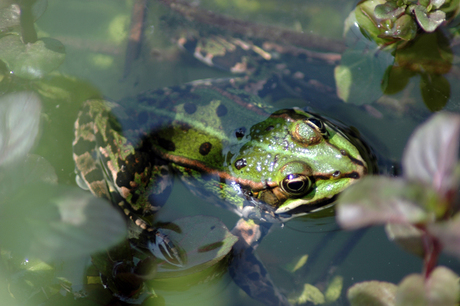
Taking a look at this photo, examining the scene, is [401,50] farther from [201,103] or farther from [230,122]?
[201,103]

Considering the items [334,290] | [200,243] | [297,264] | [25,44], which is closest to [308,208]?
[297,264]

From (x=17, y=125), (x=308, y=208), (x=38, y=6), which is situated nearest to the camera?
(x=17, y=125)

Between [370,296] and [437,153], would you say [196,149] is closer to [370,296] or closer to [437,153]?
[370,296]

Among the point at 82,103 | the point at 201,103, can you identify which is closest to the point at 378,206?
the point at 201,103

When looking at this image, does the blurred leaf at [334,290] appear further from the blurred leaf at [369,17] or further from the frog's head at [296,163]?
the blurred leaf at [369,17]

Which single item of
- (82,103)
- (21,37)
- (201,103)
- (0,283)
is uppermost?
(21,37)

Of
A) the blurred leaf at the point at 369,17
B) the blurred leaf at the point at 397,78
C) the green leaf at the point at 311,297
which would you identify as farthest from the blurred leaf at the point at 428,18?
the green leaf at the point at 311,297
